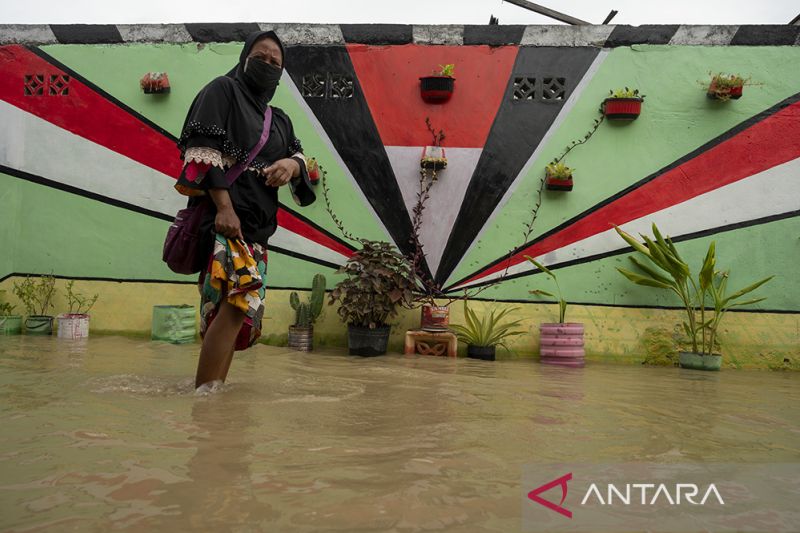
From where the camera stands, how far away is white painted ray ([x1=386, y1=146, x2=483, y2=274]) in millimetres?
5160

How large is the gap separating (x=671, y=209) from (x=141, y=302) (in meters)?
4.87

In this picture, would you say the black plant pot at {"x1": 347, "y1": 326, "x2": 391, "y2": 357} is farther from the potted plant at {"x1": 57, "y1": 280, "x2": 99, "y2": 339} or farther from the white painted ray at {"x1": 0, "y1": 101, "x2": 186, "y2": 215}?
the potted plant at {"x1": 57, "y1": 280, "x2": 99, "y2": 339}

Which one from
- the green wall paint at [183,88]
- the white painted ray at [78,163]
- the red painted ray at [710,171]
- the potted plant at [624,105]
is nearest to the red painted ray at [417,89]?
the green wall paint at [183,88]

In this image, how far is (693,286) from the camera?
15.8ft

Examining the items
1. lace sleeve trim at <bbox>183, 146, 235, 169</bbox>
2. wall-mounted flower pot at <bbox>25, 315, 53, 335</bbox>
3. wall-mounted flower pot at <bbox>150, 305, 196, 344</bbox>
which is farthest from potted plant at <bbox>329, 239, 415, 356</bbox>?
wall-mounted flower pot at <bbox>25, 315, 53, 335</bbox>

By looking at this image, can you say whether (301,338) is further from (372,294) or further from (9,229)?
(9,229)

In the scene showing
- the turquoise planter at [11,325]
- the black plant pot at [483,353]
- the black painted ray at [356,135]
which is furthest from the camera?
the black painted ray at [356,135]

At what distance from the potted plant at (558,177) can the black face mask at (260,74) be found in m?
3.03

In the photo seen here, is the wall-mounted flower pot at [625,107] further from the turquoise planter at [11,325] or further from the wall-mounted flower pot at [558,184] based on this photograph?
the turquoise planter at [11,325]

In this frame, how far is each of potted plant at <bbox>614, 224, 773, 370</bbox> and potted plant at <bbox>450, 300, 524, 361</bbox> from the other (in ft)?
3.57

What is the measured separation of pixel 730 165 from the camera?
16.3 ft

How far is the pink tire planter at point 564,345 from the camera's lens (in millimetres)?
4633

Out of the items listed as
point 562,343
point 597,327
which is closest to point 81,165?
point 562,343

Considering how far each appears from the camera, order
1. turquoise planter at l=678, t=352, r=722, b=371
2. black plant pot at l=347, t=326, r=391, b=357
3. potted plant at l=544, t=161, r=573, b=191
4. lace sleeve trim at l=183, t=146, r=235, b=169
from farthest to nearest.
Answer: potted plant at l=544, t=161, r=573, b=191 < black plant pot at l=347, t=326, r=391, b=357 < turquoise planter at l=678, t=352, r=722, b=371 < lace sleeve trim at l=183, t=146, r=235, b=169
